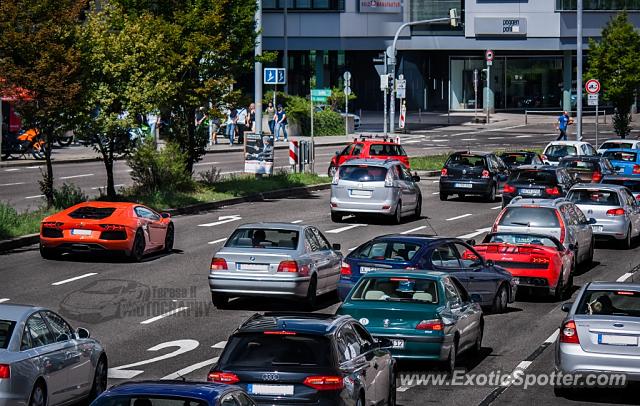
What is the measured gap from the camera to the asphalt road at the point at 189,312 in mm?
16297

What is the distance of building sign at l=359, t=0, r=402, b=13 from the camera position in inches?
3755

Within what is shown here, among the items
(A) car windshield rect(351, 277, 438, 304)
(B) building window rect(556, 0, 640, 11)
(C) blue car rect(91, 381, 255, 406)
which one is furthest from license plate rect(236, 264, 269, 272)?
(B) building window rect(556, 0, 640, 11)

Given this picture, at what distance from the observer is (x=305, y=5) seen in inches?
3728

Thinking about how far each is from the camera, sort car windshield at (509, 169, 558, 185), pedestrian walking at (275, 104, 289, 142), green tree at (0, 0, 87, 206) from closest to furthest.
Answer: green tree at (0, 0, 87, 206) → car windshield at (509, 169, 558, 185) → pedestrian walking at (275, 104, 289, 142)

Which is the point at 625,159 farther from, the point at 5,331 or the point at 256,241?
the point at 5,331

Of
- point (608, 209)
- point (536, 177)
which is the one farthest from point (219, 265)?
point (536, 177)

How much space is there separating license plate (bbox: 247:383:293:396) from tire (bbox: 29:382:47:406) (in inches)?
91.0

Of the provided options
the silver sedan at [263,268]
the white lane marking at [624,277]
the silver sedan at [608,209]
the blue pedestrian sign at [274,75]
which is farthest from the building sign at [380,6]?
the silver sedan at [263,268]

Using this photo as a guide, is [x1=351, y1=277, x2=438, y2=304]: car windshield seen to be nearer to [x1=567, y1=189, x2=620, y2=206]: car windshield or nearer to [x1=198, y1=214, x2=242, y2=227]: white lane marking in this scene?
[x1=567, y1=189, x2=620, y2=206]: car windshield

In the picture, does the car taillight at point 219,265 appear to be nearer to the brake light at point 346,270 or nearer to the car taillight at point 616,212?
the brake light at point 346,270

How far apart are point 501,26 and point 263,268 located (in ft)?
251

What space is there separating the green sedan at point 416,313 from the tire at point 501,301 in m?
4.06

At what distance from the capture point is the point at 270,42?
3743 inches

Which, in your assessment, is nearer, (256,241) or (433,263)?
(433,263)
